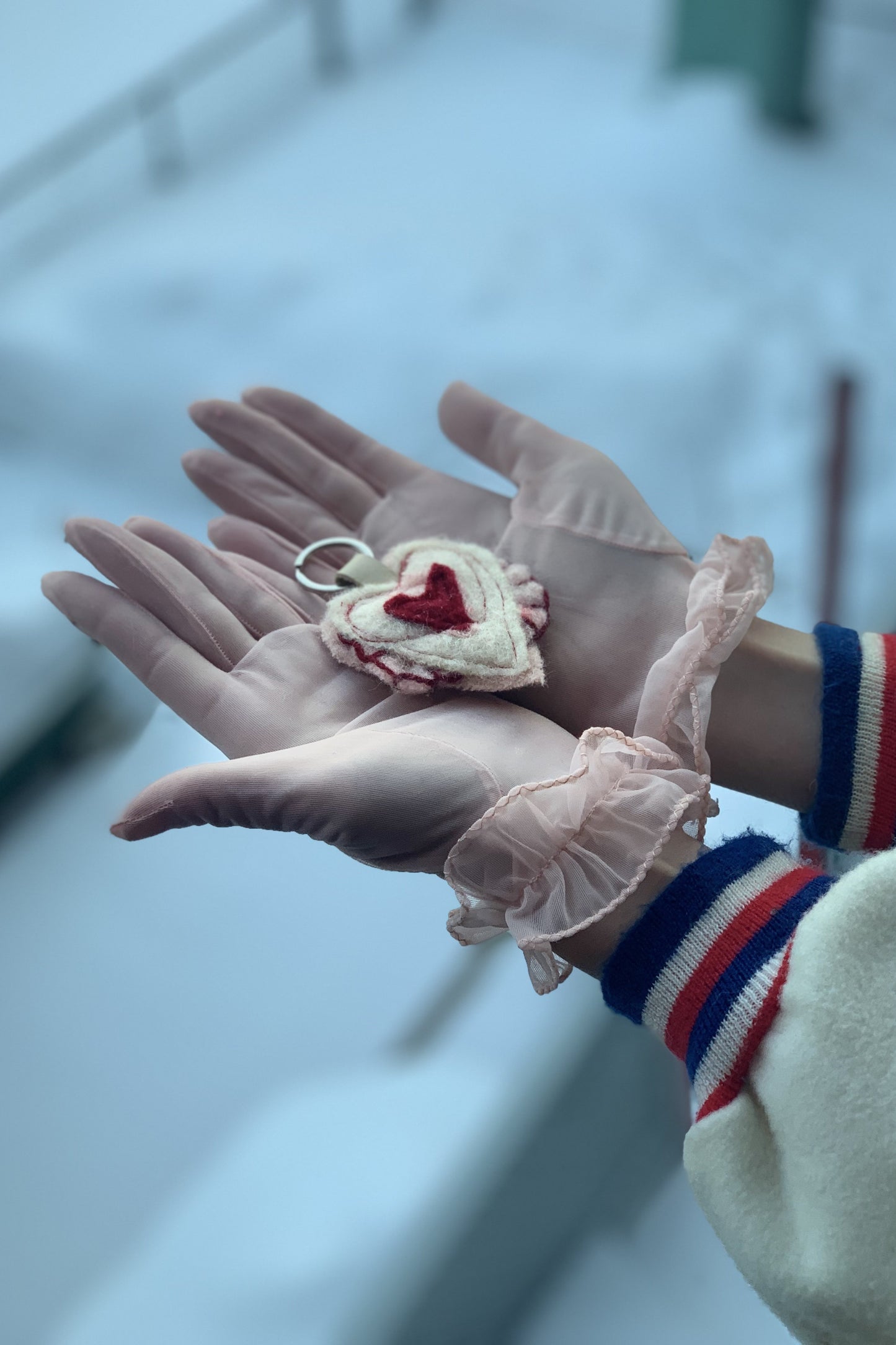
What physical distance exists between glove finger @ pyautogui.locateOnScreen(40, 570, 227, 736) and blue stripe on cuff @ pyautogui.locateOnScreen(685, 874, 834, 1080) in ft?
1.01

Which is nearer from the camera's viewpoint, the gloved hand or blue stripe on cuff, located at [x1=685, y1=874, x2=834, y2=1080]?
blue stripe on cuff, located at [x1=685, y1=874, x2=834, y2=1080]

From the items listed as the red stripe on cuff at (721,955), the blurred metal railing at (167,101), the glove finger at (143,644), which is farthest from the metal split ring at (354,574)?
the blurred metal railing at (167,101)

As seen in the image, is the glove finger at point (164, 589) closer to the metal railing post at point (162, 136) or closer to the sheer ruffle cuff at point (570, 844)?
the sheer ruffle cuff at point (570, 844)

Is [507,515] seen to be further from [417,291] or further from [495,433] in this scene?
[417,291]

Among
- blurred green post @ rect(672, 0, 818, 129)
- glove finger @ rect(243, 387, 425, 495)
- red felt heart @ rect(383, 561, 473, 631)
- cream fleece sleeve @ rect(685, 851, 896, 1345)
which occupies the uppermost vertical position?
blurred green post @ rect(672, 0, 818, 129)

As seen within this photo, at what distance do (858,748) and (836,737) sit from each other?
1 centimetres

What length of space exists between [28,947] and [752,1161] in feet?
1.60

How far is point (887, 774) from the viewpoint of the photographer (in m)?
0.70

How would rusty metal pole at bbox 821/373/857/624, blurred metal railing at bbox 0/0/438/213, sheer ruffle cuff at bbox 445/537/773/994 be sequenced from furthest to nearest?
blurred metal railing at bbox 0/0/438/213
rusty metal pole at bbox 821/373/857/624
sheer ruffle cuff at bbox 445/537/773/994

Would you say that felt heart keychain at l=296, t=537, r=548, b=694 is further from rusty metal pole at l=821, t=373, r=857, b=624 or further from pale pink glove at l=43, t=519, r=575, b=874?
rusty metal pole at l=821, t=373, r=857, b=624

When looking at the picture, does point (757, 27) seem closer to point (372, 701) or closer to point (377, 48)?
point (377, 48)

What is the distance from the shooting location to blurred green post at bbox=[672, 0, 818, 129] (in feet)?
5.02

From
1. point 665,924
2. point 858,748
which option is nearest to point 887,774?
point 858,748

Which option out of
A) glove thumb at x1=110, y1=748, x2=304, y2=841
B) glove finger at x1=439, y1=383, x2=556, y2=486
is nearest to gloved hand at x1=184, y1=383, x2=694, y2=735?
glove finger at x1=439, y1=383, x2=556, y2=486
